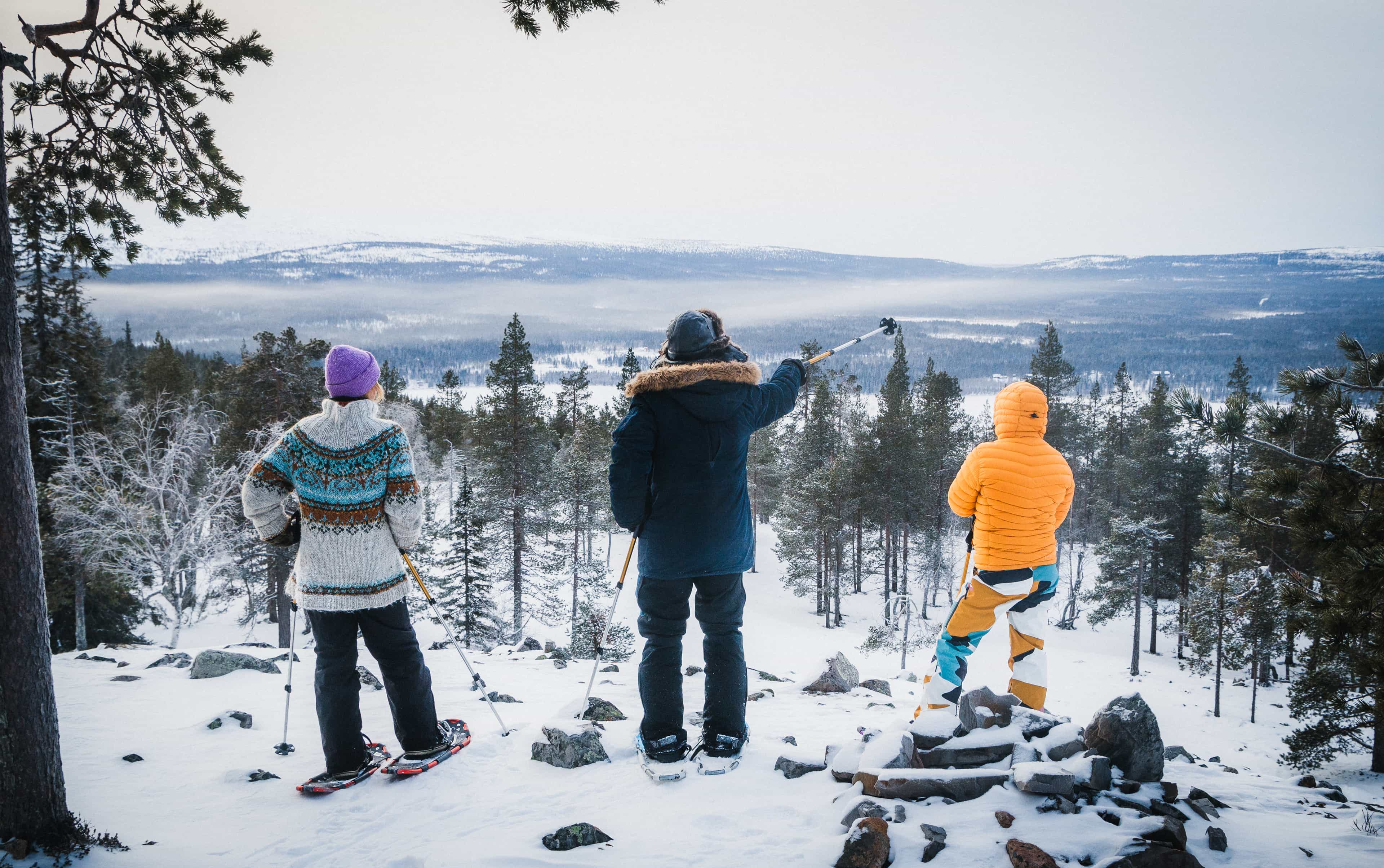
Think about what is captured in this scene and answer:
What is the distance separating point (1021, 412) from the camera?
15.2 ft

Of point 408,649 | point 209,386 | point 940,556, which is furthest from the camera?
point 209,386

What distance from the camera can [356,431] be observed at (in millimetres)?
3684

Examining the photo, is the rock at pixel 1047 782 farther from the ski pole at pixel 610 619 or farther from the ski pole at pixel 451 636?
the ski pole at pixel 451 636

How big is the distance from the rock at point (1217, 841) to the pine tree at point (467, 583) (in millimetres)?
18552

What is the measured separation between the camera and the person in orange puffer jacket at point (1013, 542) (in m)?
4.61

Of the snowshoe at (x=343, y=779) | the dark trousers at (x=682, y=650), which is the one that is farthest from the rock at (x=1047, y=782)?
the snowshoe at (x=343, y=779)

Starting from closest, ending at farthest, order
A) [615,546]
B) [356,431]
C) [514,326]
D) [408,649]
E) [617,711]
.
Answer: [356,431] → [408,649] → [617,711] → [514,326] → [615,546]

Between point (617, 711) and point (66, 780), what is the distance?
3448 millimetres

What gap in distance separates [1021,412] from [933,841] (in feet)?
9.26

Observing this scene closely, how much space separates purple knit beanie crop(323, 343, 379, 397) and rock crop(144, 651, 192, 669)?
19.3 ft

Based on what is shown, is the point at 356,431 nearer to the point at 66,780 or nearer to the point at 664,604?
the point at 664,604

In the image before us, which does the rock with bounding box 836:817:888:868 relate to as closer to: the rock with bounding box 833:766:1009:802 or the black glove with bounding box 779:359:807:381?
the rock with bounding box 833:766:1009:802

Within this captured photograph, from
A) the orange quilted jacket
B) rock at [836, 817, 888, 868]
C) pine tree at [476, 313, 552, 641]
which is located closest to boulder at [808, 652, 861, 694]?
the orange quilted jacket

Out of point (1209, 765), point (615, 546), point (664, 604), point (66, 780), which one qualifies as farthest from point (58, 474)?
point (615, 546)
